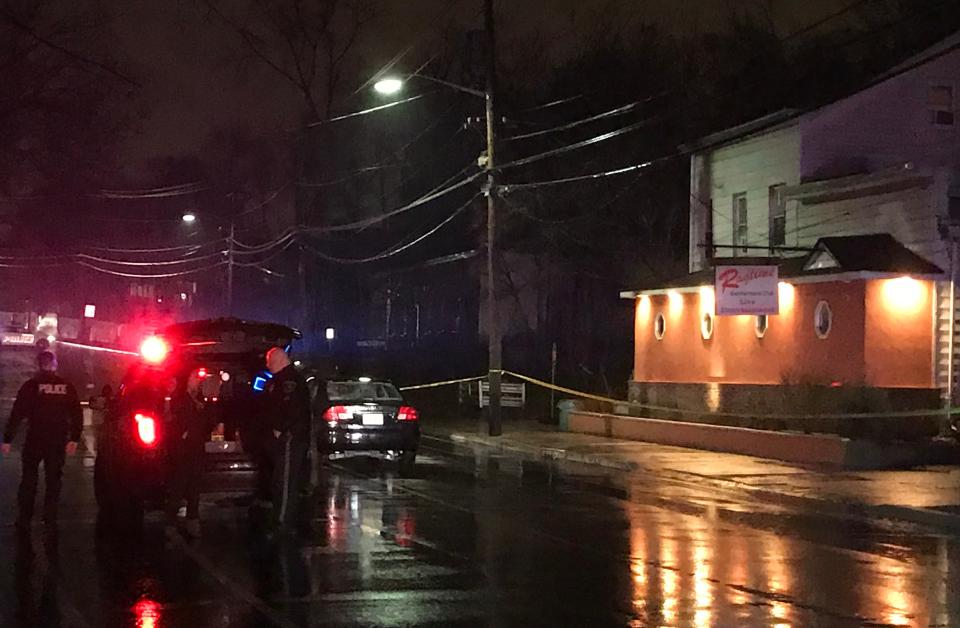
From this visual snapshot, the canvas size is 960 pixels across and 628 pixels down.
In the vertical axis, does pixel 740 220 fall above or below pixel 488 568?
above

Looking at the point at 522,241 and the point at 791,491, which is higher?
the point at 522,241

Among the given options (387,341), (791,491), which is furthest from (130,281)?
(791,491)

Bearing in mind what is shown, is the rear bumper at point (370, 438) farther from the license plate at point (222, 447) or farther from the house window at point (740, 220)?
the house window at point (740, 220)

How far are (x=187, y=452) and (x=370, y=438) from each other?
7.55m

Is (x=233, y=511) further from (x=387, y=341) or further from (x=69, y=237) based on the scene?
(x=69, y=237)

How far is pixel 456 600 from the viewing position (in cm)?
923

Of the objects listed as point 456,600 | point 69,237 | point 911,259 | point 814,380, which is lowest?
point 456,600

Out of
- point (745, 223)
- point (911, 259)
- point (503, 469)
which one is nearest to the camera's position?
point (503, 469)

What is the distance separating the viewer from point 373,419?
65.1 ft

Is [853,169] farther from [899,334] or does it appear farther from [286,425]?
[286,425]

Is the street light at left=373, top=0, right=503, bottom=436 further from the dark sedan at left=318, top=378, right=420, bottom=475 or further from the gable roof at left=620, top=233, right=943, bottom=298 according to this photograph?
the dark sedan at left=318, top=378, right=420, bottom=475

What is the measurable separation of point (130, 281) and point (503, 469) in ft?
178

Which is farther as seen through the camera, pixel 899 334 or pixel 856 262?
pixel 899 334

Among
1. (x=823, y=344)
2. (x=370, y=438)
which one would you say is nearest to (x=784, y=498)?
(x=370, y=438)
